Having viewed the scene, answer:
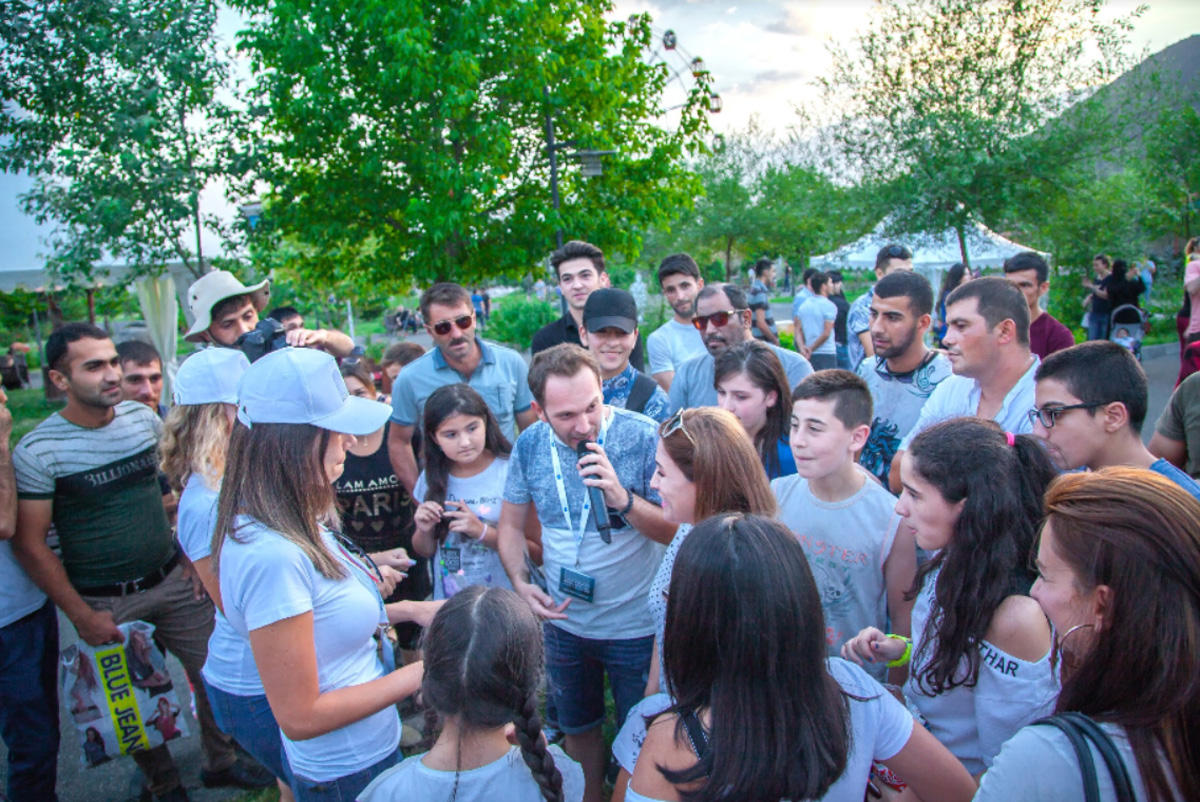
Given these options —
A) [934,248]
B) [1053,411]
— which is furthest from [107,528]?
[934,248]

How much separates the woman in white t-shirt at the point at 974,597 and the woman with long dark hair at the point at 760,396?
3.69 ft

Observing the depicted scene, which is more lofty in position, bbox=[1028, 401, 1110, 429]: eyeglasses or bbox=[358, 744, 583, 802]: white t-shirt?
bbox=[1028, 401, 1110, 429]: eyeglasses

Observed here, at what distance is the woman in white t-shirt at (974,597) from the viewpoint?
5.65 feet

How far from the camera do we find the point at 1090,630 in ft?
4.19

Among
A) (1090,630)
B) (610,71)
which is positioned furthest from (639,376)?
(610,71)

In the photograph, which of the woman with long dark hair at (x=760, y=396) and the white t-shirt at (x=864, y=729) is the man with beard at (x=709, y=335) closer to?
the woman with long dark hair at (x=760, y=396)

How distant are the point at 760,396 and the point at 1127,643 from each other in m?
2.03

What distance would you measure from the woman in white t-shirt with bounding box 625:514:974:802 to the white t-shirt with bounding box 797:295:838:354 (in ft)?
24.9

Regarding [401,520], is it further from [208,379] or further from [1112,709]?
[1112,709]

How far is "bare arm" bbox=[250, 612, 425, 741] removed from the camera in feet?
5.74

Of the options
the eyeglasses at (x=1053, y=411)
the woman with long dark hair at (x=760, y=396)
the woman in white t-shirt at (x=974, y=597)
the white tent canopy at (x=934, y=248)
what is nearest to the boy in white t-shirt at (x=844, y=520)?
the woman in white t-shirt at (x=974, y=597)

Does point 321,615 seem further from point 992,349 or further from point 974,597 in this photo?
point 992,349

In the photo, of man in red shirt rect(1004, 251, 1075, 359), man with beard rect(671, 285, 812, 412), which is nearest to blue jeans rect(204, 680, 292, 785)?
man with beard rect(671, 285, 812, 412)

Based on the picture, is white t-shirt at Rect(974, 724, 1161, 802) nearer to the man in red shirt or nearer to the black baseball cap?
the black baseball cap
